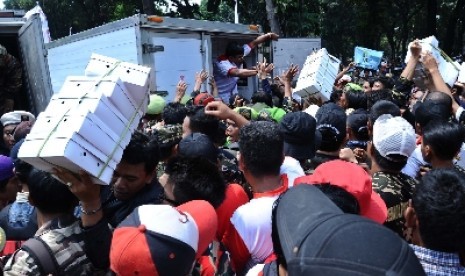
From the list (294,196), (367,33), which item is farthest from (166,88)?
(367,33)

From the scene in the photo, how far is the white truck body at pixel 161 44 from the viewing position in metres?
6.63

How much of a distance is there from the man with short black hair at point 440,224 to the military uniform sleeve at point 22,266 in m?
1.47

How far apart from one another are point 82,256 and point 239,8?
84.0 feet

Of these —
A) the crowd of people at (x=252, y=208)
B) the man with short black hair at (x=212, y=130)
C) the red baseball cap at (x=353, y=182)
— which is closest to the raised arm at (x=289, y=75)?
the crowd of people at (x=252, y=208)

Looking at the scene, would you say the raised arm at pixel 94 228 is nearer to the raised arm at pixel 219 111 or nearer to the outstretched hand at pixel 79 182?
the outstretched hand at pixel 79 182

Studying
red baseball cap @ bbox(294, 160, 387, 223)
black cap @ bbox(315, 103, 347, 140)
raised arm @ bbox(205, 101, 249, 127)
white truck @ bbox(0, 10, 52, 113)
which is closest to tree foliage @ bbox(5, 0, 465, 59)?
white truck @ bbox(0, 10, 52, 113)

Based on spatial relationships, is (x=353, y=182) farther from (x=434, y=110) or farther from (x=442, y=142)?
(x=434, y=110)

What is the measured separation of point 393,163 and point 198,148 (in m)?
1.18

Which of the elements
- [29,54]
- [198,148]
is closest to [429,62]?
[198,148]

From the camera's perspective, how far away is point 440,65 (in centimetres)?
559

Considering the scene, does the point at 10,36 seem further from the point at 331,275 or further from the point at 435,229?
the point at 331,275

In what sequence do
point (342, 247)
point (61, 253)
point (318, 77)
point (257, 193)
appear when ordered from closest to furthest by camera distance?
point (342, 247), point (61, 253), point (257, 193), point (318, 77)

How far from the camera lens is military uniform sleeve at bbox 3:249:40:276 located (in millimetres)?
1954

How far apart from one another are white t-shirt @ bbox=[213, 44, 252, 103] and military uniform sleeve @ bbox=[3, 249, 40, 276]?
6291 millimetres
